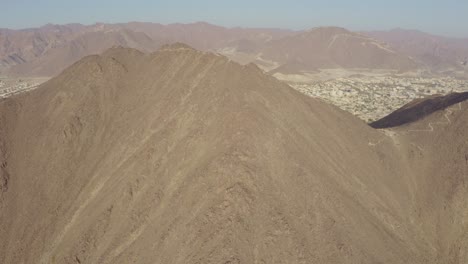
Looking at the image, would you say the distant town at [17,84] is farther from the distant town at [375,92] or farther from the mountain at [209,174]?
the mountain at [209,174]

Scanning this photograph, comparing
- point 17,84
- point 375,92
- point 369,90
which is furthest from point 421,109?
point 17,84

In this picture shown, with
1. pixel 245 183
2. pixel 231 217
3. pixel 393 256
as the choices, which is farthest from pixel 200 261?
pixel 393 256

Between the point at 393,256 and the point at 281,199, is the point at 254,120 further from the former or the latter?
the point at 393,256

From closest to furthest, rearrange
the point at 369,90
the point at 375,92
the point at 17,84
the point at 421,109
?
the point at 421,109 → the point at 375,92 → the point at 369,90 → the point at 17,84

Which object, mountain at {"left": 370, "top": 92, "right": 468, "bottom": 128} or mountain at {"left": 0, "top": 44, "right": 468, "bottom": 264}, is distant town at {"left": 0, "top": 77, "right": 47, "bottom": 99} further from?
mountain at {"left": 370, "top": 92, "right": 468, "bottom": 128}

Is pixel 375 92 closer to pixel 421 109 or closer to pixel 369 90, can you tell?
pixel 369 90
